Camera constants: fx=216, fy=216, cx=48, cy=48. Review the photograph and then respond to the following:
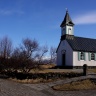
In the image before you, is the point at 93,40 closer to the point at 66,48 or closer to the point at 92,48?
the point at 92,48

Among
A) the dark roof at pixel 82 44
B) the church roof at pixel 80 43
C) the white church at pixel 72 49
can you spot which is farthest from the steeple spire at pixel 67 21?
the dark roof at pixel 82 44

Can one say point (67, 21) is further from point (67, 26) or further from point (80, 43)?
point (80, 43)

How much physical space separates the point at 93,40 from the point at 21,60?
24.5m

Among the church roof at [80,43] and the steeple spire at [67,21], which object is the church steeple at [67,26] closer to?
the steeple spire at [67,21]

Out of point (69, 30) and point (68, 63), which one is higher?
point (69, 30)

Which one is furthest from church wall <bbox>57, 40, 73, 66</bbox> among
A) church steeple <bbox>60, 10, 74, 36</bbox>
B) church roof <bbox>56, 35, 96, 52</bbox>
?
church steeple <bbox>60, 10, 74, 36</bbox>

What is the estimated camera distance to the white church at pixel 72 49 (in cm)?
4019

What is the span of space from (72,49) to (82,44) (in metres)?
3.54

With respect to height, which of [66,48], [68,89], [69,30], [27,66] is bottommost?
[68,89]

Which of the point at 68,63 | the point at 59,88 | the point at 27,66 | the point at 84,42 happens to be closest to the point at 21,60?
the point at 27,66

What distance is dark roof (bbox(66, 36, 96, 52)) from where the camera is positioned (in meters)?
40.6

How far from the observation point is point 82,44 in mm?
42250

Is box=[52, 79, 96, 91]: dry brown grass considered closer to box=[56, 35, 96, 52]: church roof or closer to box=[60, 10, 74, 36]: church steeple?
box=[56, 35, 96, 52]: church roof

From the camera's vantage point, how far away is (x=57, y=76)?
21.5 meters
